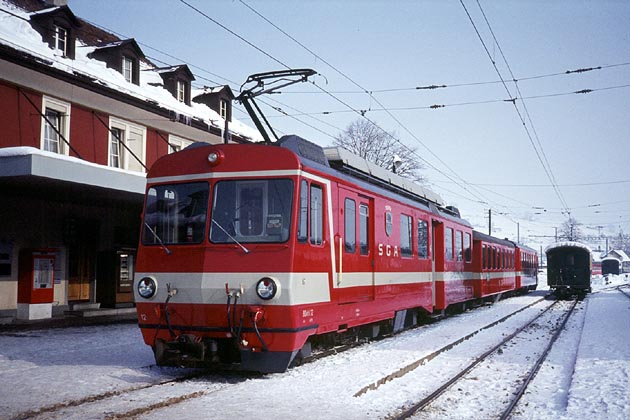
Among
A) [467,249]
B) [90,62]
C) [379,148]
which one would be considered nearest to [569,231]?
[379,148]

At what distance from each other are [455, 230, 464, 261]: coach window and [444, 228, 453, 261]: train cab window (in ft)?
2.41

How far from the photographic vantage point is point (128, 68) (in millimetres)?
22156

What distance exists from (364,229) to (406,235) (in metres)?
2.65

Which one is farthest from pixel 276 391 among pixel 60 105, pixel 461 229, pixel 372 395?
pixel 60 105

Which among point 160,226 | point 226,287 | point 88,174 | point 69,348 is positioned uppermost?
point 88,174

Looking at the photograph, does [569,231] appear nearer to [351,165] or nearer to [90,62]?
[90,62]

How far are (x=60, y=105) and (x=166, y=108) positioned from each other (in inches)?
162

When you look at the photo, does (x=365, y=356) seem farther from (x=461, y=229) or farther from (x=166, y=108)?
(x=166, y=108)

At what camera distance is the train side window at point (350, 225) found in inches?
382

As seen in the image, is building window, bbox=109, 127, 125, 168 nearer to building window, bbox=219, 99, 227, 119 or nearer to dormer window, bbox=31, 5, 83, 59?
dormer window, bbox=31, 5, 83, 59

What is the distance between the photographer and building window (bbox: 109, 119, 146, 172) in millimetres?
20828

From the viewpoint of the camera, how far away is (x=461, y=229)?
62.2ft

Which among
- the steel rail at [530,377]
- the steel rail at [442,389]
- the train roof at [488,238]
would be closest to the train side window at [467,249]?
the train roof at [488,238]

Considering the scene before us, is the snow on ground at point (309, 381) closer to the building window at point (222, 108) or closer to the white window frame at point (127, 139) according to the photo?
the white window frame at point (127, 139)
